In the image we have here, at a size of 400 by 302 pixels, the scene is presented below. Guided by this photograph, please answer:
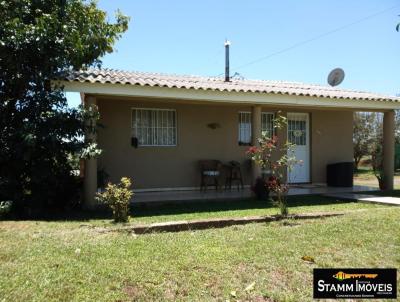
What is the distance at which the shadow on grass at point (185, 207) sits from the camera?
7.71 metres

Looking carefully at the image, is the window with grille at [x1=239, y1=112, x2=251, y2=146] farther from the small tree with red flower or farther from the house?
the small tree with red flower

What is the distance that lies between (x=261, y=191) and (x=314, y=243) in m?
4.51

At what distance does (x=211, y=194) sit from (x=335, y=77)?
696 centimetres

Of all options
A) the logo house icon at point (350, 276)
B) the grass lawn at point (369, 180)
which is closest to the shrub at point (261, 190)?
the grass lawn at point (369, 180)

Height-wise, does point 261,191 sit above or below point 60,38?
below

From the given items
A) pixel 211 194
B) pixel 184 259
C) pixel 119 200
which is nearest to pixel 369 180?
pixel 211 194

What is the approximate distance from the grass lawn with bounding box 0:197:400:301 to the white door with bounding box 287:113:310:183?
638 cm

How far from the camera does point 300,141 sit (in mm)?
13500

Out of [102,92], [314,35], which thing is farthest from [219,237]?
[314,35]

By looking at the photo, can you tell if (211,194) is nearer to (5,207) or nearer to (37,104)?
(37,104)

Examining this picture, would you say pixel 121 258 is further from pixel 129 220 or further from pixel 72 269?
pixel 129 220

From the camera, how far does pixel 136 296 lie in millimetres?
3750

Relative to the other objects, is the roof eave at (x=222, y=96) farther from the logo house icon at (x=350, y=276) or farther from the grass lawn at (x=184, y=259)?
the logo house icon at (x=350, y=276)

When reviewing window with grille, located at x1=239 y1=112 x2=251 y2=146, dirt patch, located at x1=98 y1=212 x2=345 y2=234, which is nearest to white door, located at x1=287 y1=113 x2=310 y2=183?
window with grille, located at x1=239 y1=112 x2=251 y2=146
